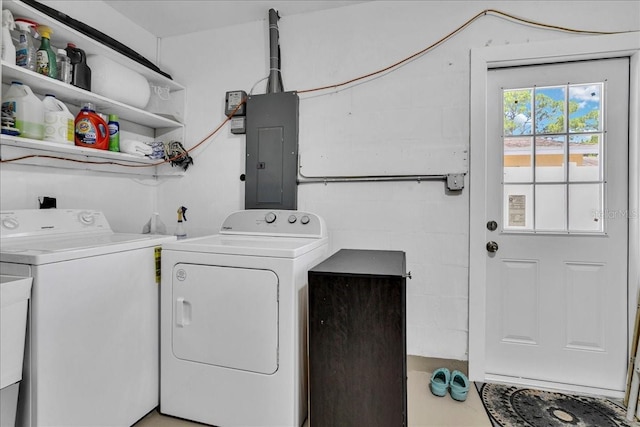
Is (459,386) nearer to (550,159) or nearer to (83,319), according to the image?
(550,159)

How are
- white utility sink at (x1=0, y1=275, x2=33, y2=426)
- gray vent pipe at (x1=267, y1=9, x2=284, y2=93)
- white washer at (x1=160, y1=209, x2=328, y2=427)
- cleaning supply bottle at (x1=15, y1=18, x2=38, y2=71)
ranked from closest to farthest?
white utility sink at (x1=0, y1=275, x2=33, y2=426)
white washer at (x1=160, y1=209, x2=328, y2=427)
cleaning supply bottle at (x1=15, y1=18, x2=38, y2=71)
gray vent pipe at (x1=267, y1=9, x2=284, y2=93)

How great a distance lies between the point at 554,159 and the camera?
202cm

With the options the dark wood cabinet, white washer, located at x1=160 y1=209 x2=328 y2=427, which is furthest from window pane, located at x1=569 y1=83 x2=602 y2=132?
white washer, located at x1=160 y1=209 x2=328 y2=427

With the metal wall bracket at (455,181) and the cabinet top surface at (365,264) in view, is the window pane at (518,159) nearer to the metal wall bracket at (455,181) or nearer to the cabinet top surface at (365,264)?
the metal wall bracket at (455,181)

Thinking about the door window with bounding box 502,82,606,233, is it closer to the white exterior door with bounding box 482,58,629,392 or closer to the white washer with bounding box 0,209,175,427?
the white exterior door with bounding box 482,58,629,392

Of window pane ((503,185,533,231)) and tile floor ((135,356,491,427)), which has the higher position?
window pane ((503,185,533,231))

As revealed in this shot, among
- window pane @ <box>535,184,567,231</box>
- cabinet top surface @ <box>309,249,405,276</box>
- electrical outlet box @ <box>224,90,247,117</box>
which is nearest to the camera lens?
cabinet top surface @ <box>309,249,405,276</box>

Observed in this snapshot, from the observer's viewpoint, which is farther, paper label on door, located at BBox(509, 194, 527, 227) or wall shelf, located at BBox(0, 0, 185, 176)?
paper label on door, located at BBox(509, 194, 527, 227)

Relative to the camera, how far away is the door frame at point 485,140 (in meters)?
1.88

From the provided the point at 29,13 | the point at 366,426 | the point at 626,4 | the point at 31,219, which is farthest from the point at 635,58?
the point at 31,219

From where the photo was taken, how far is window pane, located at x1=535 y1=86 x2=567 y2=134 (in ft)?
6.61

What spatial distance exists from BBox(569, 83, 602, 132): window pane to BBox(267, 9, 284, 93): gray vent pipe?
1893 millimetres

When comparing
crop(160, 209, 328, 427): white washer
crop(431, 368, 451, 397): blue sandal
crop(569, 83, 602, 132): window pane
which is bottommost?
crop(431, 368, 451, 397): blue sandal

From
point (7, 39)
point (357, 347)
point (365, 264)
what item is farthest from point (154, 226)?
point (357, 347)
